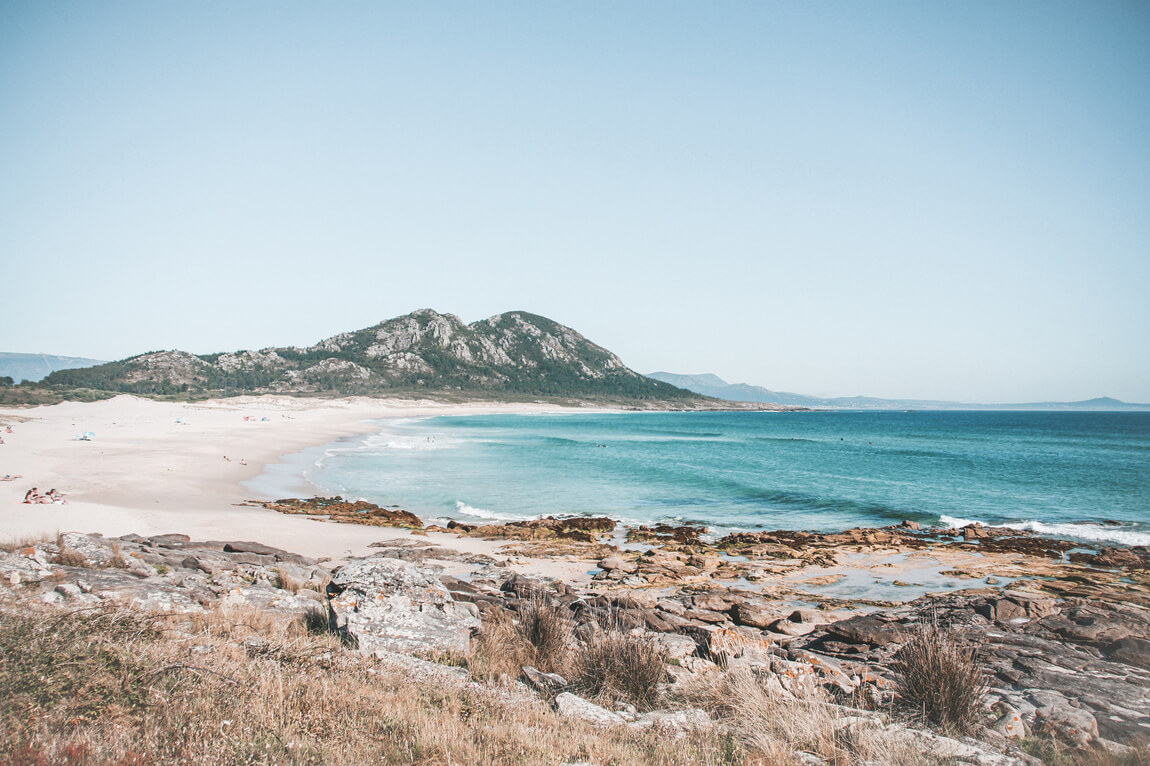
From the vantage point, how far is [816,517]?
923 inches

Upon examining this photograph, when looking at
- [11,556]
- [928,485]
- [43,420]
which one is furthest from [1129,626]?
[43,420]

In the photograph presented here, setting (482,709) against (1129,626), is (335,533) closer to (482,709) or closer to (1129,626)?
(482,709)

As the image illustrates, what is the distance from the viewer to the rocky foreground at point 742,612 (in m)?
5.86

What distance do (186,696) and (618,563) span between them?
11860 millimetres

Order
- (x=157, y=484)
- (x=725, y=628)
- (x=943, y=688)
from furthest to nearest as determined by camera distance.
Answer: (x=157, y=484), (x=725, y=628), (x=943, y=688)

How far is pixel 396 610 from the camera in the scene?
24.3ft

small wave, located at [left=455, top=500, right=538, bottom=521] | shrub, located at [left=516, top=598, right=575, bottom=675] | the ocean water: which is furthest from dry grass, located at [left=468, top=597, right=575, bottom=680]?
the ocean water

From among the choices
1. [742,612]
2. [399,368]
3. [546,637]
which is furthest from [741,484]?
[399,368]

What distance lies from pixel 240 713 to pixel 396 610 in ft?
10.7

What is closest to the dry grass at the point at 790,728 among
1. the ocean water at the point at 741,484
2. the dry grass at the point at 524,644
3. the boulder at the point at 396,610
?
the dry grass at the point at 524,644

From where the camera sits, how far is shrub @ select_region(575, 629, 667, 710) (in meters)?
5.91

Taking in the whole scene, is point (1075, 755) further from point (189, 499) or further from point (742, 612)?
point (189, 499)

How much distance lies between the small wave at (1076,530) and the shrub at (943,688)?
19057mm

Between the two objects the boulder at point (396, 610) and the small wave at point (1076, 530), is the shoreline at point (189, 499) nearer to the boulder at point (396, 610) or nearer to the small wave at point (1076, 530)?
the small wave at point (1076, 530)
